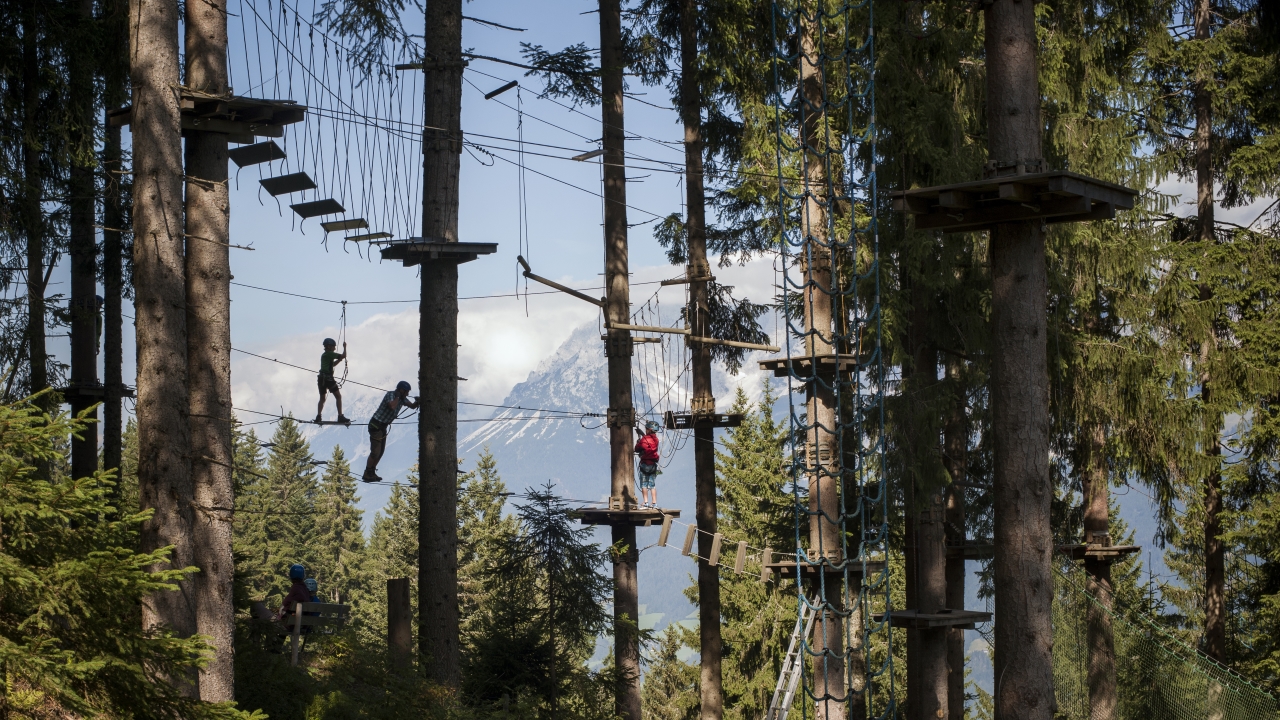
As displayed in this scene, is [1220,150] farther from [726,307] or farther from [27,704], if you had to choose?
[27,704]

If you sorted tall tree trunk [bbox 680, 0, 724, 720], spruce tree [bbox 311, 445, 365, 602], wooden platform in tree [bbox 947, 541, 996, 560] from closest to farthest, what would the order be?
wooden platform in tree [bbox 947, 541, 996, 560] → tall tree trunk [bbox 680, 0, 724, 720] → spruce tree [bbox 311, 445, 365, 602]

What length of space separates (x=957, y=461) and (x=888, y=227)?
4.33 meters

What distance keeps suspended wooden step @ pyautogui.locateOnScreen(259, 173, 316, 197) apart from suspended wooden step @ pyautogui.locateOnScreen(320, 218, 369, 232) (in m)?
1.09

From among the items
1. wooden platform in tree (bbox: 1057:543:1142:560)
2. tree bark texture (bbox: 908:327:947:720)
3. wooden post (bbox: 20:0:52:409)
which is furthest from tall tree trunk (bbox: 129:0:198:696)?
wooden platform in tree (bbox: 1057:543:1142:560)

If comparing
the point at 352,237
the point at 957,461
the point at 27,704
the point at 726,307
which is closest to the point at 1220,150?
the point at 957,461

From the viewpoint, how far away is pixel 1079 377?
16781 millimetres

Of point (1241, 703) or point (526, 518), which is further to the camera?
point (1241, 703)

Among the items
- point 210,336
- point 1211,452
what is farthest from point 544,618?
point 1211,452

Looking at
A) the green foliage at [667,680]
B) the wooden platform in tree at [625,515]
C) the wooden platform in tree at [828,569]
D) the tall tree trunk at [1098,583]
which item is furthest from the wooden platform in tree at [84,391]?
the green foliage at [667,680]

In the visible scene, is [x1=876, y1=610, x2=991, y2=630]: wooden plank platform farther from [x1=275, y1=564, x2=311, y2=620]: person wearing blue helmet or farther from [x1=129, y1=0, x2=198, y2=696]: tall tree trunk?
[x1=129, y1=0, x2=198, y2=696]: tall tree trunk

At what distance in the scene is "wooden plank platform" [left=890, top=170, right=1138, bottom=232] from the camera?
8406 millimetres

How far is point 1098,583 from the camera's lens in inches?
736

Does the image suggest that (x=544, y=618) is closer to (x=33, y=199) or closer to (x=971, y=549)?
(x=971, y=549)

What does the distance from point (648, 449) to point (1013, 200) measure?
1080cm
